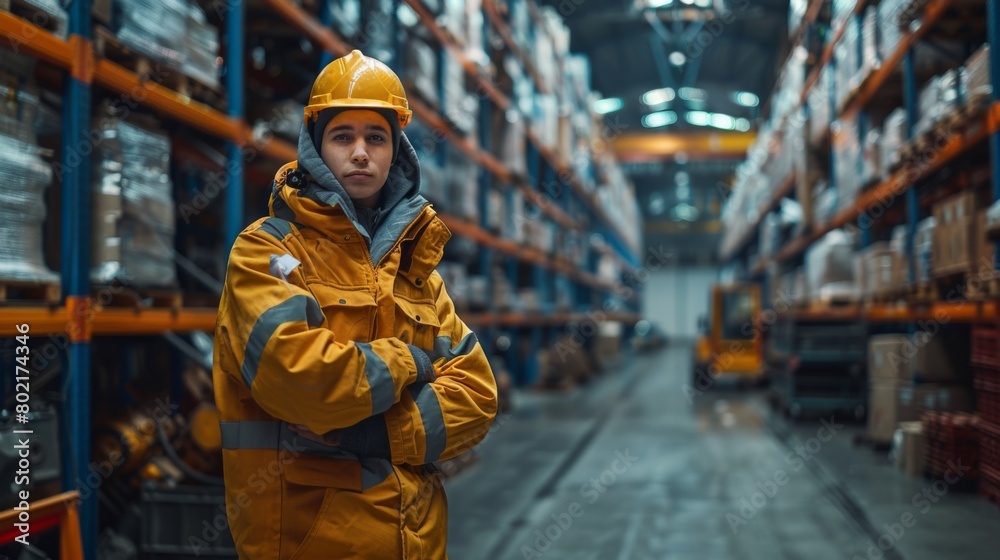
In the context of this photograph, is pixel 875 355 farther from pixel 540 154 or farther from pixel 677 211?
pixel 677 211

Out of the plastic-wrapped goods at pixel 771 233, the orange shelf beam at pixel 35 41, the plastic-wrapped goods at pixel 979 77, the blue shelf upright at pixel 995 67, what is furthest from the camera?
the plastic-wrapped goods at pixel 771 233

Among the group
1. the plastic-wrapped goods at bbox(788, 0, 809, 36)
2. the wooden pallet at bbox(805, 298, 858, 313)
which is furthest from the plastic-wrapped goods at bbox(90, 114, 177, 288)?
the plastic-wrapped goods at bbox(788, 0, 809, 36)

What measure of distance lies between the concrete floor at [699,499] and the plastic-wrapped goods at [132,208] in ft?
7.54

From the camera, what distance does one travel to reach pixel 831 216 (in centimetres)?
1071

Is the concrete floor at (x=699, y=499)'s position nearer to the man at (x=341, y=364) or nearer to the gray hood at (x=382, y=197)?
the man at (x=341, y=364)

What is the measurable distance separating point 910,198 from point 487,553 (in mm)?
5329

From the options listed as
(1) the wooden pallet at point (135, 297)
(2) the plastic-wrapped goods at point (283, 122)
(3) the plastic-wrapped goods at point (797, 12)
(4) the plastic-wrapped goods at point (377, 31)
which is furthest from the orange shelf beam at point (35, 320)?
(3) the plastic-wrapped goods at point (797, 12)

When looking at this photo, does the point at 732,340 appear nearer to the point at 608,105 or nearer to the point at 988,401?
the point at 988,401

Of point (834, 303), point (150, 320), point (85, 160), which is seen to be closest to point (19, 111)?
point (85, 160)

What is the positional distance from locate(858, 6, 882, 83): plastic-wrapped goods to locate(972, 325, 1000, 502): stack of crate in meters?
3.58

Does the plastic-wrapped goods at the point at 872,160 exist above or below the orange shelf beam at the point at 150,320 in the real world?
above

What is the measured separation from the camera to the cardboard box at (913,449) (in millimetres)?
6388

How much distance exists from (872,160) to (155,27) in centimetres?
704

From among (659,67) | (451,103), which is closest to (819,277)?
(451,103)
